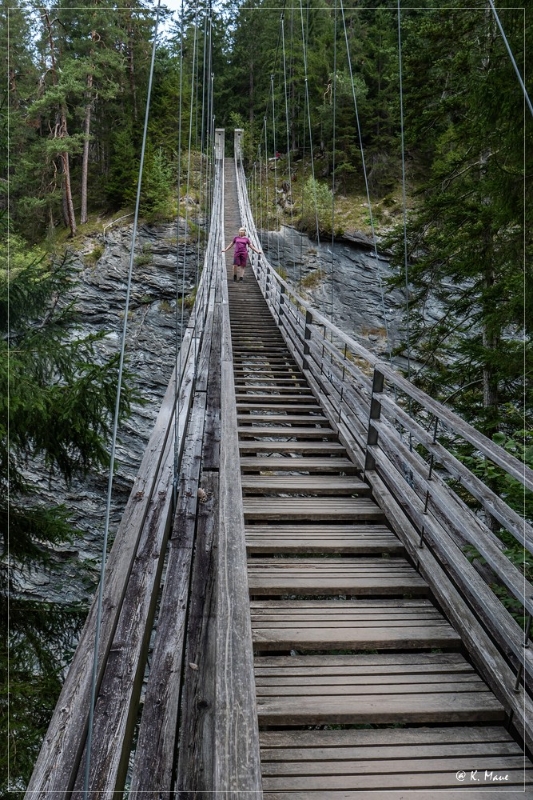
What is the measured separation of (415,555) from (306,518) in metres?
0.75

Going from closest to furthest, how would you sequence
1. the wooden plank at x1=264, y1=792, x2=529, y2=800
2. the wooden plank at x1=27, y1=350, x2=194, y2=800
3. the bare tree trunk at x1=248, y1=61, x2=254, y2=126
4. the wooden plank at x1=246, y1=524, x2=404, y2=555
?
the wooden plank at x1=27, y1=350, x2=194, y2=800, the wooden plank at x1=264, y1=792, x2=529, y2=800, the wooden plank at x1=246, y1=524, x2=404, y2=555, the bare tree trunk at x1=248, y1=61, x2=254, y2=126

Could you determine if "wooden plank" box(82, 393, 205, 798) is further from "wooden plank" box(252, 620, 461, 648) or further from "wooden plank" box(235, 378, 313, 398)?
"wooden plank" box(235, 378, 313, 398)

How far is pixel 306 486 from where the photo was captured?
3.66m

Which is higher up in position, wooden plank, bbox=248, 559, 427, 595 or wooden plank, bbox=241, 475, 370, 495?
wooden plank, bbox=241, 475, 370, 495

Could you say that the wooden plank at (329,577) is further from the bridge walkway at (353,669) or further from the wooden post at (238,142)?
the wooden post at (238,142)

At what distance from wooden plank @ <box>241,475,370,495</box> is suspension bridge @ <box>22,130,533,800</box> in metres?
0.02

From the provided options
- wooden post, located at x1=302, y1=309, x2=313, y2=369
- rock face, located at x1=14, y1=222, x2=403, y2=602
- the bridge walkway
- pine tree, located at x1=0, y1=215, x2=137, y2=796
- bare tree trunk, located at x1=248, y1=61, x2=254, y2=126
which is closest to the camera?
the bridge walkway

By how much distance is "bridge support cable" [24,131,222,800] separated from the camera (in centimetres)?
139

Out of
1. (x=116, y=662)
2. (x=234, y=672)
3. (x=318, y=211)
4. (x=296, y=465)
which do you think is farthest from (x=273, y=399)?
(x=318, y=211)

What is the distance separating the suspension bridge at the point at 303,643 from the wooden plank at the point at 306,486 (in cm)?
2

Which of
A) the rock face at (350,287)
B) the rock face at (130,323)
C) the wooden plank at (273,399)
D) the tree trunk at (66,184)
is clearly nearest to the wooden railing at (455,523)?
the wooden plank at (273,399)

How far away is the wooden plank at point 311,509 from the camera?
3268mm

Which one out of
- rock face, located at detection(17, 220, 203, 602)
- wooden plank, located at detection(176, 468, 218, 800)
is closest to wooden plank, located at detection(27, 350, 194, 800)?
wooden plank, located at detection(176, 468, 218, 800)

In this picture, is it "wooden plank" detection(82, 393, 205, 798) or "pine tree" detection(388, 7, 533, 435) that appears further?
"pine tree" detection(388, 7, 533, 435)
